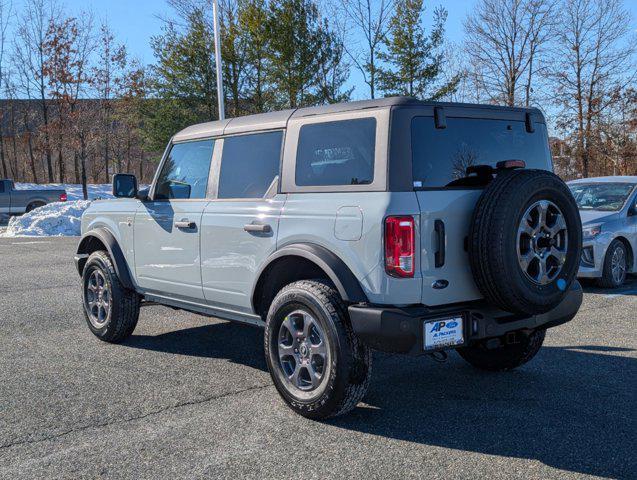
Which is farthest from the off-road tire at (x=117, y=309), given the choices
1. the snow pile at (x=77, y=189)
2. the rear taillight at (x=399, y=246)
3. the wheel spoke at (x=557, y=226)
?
the snow pile at (x=77, y=189)

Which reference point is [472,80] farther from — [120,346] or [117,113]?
[120,346]

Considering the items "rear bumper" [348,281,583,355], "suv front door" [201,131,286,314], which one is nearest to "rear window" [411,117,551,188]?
"rear bumper" [348,281,583,355]

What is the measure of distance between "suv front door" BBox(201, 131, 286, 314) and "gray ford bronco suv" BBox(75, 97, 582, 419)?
0.04 feet

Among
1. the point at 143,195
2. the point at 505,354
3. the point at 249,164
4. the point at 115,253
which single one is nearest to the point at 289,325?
the point at 249,164

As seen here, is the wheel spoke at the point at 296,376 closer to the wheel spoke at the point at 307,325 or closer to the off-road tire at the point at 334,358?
the off-road tire at the point at 334,358

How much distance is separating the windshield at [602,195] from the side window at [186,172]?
6.78 m

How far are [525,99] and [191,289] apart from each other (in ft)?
106

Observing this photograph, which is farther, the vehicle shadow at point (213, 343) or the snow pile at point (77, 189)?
the snow pile at point (77, 189)

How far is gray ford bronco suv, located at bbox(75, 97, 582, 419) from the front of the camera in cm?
388

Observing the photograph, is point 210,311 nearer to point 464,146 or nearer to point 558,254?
point 464,146

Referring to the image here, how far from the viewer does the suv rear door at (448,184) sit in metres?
3.93

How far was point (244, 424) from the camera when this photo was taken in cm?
418

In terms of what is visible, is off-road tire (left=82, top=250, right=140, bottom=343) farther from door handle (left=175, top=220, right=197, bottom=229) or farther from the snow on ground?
the snow on ground

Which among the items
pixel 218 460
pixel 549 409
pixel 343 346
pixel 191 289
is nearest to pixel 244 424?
pixel 218 460
